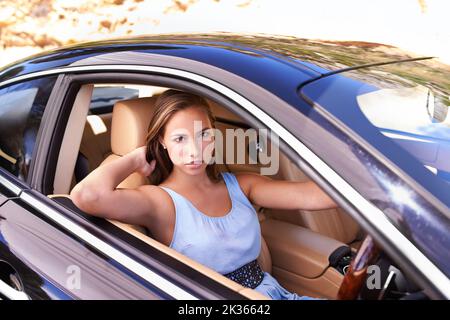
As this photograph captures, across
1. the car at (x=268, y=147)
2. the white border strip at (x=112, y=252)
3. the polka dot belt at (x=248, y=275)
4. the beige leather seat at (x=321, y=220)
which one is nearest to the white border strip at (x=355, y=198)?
the car at (x=268, y=147)

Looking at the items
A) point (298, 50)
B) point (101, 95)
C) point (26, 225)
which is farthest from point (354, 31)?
point (26, 225)

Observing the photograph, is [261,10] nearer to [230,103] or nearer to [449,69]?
[449,69]

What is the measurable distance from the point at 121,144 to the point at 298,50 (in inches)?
28.5

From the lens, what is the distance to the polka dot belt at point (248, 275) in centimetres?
198

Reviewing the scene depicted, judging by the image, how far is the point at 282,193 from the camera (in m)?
2.15

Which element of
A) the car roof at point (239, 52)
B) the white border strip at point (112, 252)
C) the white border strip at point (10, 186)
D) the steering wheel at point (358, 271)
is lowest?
the white border strip at point (112, 252)

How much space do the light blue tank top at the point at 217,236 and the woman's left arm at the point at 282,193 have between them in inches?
4.1

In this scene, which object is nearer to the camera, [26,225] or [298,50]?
[26,225]

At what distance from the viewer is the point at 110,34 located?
31.3 feet

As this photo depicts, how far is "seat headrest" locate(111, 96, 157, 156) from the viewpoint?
7.21ft

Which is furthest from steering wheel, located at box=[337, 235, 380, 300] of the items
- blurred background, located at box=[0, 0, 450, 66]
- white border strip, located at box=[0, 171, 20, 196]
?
blurred background, located at box=[0, 0, 450, 66]

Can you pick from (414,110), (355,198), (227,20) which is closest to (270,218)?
(414,110)

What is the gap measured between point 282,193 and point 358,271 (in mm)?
Answer: 747

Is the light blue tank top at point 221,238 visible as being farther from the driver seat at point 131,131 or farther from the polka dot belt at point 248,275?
the driver seat at point 131,131
